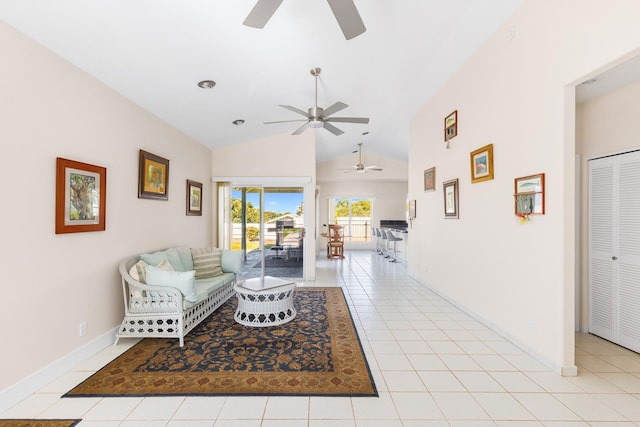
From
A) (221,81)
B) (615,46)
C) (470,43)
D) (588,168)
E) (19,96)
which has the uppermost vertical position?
(470,43)

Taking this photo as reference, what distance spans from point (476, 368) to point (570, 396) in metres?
0.60

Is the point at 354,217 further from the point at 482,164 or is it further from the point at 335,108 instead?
the point at 335,108

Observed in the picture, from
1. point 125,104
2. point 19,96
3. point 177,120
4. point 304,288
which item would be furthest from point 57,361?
point 304,288

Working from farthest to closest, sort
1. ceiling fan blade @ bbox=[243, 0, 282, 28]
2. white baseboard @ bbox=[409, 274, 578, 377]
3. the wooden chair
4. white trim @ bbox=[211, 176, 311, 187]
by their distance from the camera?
the wooden chair → white trim @ bbox=[211, 176, 311, 187] → white baseboard @ bbox=[409, 274, 578, 377] → ceiling fan blade @ bbox=[243, 0, 282, 28]

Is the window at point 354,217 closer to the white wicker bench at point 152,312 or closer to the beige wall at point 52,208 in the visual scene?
the beige wall at point 52,208

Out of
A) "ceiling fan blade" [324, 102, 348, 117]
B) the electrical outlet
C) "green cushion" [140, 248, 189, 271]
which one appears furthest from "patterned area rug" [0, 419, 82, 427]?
"ceiling fan blade" [324, 102, 348, 117]

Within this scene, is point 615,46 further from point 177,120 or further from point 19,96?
point 177,120

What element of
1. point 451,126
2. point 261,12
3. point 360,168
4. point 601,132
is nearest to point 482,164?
point 451,126

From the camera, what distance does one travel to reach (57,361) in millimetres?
2258

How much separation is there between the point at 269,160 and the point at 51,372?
4189mm

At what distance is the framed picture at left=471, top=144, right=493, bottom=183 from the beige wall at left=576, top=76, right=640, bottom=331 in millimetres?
979

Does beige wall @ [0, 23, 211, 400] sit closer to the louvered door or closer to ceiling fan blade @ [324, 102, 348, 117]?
ceiling fan blade @ [324, 102, 348, 117]

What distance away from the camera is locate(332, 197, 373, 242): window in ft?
35.0

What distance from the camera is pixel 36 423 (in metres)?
1.75
